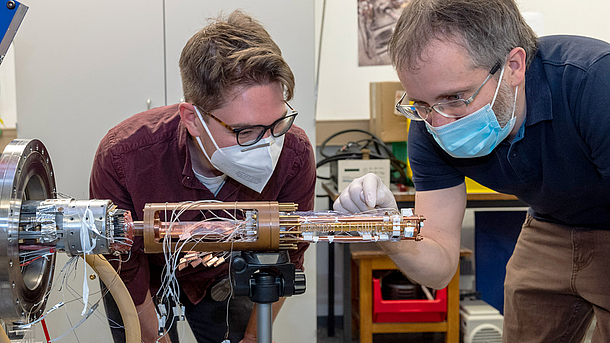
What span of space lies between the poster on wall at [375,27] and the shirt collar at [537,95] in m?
1.76

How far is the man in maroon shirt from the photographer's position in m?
1.12

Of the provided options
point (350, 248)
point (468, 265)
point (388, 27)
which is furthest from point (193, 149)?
point (468, 265)

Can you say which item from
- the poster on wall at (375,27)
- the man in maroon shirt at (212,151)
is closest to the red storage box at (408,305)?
the man in maroon shirt at (212,151)

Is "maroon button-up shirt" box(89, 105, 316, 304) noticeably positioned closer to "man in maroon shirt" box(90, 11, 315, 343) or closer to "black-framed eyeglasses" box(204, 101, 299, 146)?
"man in maroon shirt" box(90, 11, 315, 343)

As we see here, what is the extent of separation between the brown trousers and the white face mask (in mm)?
745

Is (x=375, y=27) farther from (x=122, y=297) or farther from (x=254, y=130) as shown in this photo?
(x=122, y=297)

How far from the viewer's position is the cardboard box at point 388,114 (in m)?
2.45

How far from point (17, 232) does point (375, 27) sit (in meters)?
2.42

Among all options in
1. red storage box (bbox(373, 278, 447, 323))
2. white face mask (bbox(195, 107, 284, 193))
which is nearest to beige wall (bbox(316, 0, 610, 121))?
red storage box (bbox(373, 278, 447, 323))

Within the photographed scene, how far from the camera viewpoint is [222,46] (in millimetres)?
1115

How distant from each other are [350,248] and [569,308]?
1.16 m

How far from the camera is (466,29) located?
962 mm

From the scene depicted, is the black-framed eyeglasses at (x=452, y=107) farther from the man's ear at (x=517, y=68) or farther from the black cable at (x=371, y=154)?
the black cable at (x=371, y=154)

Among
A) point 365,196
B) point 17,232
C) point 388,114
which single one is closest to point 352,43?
point 388,114
